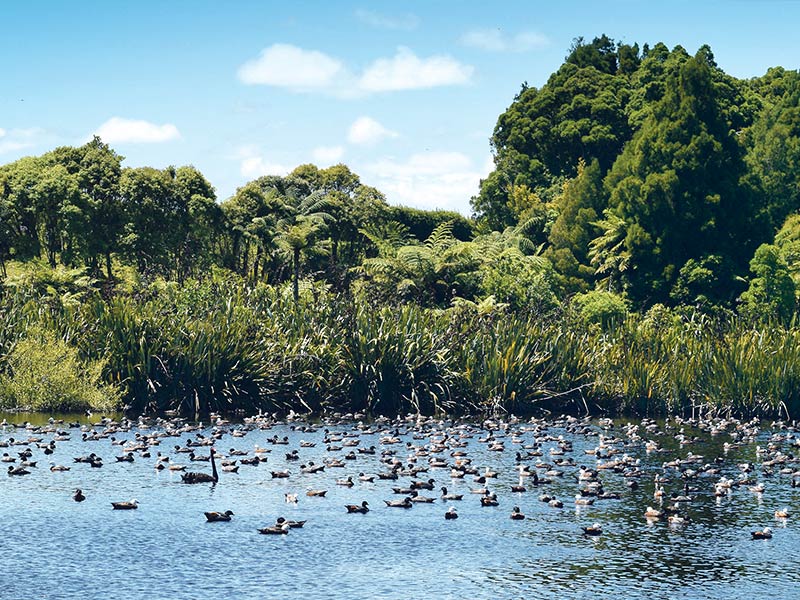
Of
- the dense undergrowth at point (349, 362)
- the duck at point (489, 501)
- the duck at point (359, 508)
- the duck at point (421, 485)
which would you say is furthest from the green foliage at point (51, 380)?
the duck at point (489, 501)

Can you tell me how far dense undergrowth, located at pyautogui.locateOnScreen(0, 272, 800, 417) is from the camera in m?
41.3

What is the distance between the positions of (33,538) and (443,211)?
210ft

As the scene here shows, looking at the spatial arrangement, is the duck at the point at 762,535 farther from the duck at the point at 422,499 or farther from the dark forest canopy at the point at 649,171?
the dark forest canopy at the point at 649,171

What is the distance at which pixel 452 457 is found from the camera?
108 feet

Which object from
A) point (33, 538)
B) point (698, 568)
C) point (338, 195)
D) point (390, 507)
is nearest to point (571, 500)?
point (390, 507)

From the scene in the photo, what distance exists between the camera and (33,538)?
22547mm

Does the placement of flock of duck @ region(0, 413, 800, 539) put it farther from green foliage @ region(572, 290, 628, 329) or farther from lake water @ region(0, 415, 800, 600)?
green foliage @ region(572, 290, 628, 329)

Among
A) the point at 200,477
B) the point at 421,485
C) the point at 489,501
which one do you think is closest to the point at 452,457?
the point at 421,485

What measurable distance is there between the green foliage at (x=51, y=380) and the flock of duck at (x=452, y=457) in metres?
2.88

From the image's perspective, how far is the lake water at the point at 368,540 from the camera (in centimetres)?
1978

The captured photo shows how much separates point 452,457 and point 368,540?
999cm

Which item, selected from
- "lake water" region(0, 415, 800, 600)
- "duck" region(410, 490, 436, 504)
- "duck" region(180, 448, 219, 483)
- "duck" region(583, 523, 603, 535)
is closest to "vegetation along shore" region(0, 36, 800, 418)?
"lake water" region(0, 415, 800, 600)

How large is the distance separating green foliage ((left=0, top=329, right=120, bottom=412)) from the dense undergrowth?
2.1 inches

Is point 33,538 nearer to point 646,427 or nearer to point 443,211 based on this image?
point 646,427
